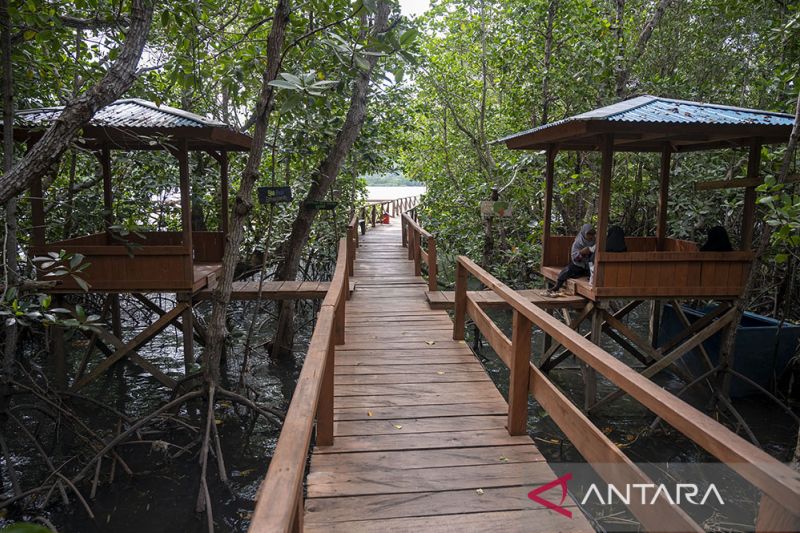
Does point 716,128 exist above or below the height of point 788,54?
below

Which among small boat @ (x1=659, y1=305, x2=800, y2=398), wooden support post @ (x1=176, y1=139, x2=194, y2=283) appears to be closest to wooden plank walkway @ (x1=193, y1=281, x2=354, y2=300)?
wooden support post @ (x1=176, y1=139, x2=194, y2=283)

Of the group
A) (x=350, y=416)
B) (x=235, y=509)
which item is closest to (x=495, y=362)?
(x=235, y=509)

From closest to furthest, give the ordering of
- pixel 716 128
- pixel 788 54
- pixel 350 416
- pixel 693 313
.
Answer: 1. pixel 350 416
2. pixel 716 128
3. pixel 788 54
4. pixel 693 313

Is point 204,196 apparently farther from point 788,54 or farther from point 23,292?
point 788,54

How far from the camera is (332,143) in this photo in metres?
9.50

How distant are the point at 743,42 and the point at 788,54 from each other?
11.0ft

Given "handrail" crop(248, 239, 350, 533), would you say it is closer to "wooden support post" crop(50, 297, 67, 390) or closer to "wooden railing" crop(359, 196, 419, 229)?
"wooden support post" crop(50, 297, 67, 390)

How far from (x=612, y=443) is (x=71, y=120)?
12.4ft

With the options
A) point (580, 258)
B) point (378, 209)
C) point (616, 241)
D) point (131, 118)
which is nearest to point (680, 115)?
point (616, 241)

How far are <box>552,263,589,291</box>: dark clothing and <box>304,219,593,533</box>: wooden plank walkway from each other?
2.37 meters

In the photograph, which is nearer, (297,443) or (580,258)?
(297,443)

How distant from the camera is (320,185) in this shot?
9578 millimetres

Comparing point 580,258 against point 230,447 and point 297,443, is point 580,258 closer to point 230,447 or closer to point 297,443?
point 230,447

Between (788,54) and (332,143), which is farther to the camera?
(332,143)
